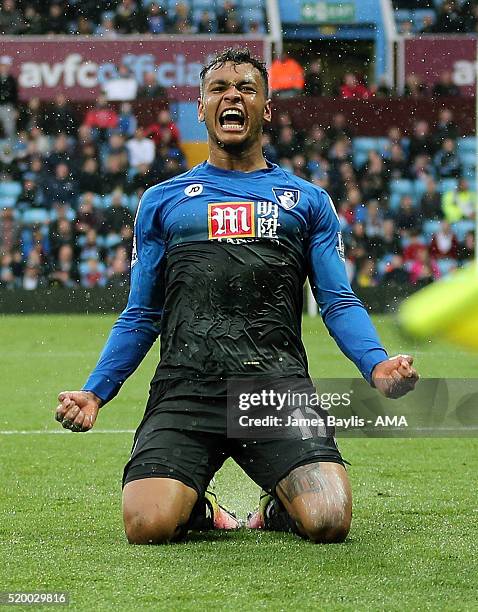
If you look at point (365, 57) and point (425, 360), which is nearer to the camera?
point (425, 360)

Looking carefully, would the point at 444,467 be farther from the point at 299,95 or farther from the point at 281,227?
the point at 299,95

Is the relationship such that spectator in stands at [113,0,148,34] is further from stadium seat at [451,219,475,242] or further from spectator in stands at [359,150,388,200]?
stadium seat at [451,219,475,242]

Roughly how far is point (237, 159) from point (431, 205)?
44.6 feet

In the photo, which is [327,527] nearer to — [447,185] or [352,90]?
[447,185]

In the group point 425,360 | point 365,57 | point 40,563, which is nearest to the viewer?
point 40,563

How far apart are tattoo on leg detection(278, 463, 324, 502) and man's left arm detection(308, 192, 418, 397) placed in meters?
0.35

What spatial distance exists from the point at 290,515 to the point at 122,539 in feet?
1.81

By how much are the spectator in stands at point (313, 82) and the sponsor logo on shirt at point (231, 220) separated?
15429 mm

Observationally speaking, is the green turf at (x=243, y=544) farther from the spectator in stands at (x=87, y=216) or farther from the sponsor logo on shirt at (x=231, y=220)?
the spectator in stands at (x=87, y=216)

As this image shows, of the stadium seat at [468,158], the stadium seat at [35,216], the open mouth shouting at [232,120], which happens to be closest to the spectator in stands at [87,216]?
the stadium seat at [35,216]

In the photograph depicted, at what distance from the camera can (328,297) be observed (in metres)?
4.47

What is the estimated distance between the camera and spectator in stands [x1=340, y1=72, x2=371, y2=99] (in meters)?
18.8

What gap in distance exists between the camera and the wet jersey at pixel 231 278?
4.43m

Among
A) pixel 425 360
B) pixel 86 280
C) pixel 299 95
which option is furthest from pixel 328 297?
pixel 299 95
